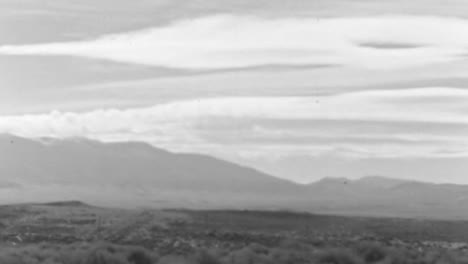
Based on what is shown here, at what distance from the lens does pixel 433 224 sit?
275ft

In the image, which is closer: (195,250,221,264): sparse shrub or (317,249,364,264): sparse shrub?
(195,250,221,264): sparse shrub

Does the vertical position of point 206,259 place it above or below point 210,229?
below

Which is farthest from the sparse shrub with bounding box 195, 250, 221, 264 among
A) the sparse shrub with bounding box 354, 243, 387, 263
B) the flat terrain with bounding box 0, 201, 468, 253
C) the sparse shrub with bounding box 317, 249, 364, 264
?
the sparse shrub with bounding box 354, 243, 387, 263

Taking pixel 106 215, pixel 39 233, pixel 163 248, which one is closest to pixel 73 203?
pixel 106 215

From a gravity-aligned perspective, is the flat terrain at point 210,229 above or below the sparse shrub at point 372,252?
above

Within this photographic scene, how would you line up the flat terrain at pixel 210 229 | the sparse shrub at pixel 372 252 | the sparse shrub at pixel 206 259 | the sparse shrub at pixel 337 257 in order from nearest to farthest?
the sparse shrub at pixel 206 259, the sparse shrub at pixel 337 257, the sparse shrub at pixel 372 252, the flat terrain at pixel 210 229

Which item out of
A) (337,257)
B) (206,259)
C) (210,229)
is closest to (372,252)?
(337,257)

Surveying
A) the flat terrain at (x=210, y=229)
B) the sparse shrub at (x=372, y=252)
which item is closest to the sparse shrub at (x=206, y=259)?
the flat terrain at (x=210, y=229)

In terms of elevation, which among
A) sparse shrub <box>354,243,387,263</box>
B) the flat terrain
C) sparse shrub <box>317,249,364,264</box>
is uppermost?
the flat terrain

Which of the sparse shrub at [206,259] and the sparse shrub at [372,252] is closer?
the sparse shrub at [206,259]

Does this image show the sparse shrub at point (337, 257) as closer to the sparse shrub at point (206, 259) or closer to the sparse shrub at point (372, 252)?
the sparse shrub at point (372, 252)

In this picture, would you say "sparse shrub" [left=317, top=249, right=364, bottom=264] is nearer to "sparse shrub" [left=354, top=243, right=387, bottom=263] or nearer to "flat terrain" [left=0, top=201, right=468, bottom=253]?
"sparse shrub" [left=354, top=243, right=387, bottom=263]

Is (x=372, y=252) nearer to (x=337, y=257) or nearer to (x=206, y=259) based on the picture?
(x=337, y=257)

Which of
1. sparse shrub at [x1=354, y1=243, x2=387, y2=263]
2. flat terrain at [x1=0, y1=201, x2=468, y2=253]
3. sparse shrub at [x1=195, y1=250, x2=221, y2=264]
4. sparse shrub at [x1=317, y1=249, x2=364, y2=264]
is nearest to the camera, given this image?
sparse shrub at [x1=195, y1=250, x2=221, y2=264]
